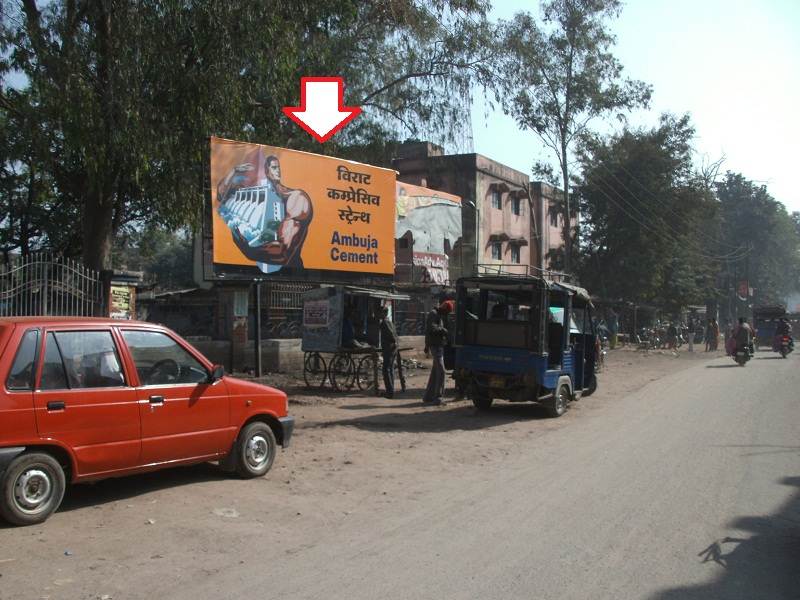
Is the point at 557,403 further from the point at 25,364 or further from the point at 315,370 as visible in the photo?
the point at 25,364

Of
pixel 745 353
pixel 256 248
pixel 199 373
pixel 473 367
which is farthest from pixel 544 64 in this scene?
pixel 199 373

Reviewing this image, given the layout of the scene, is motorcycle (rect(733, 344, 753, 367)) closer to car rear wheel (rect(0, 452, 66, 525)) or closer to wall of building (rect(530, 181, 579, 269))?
wall of building (rect(530, 181, 579, 269))

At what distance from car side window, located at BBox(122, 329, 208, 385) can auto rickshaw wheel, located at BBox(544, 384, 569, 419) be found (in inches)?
279

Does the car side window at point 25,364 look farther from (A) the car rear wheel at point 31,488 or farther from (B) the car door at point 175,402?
(B) the car door at point 175,402

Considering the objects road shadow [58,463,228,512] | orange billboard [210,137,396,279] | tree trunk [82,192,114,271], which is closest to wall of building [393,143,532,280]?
orange billboard [210,137,396,279]

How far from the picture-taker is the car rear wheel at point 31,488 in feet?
17.6

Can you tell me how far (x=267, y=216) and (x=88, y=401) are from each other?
1125cm

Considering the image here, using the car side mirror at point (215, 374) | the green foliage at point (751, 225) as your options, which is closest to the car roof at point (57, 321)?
the car side mirror at point (215, 374)

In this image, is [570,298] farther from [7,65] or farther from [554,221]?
[554,221]

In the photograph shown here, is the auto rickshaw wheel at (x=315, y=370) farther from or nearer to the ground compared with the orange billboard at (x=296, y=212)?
nearer to the ground

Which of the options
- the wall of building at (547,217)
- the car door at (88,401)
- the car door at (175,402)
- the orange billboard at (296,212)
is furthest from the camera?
the wall of building at (547,217)

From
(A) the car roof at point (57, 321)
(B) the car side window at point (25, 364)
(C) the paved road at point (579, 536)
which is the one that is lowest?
(C) the paved road at point (579, 536)

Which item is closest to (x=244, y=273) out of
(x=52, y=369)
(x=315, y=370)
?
(x=315, y=370)

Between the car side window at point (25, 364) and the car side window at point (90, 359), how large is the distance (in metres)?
0.21
